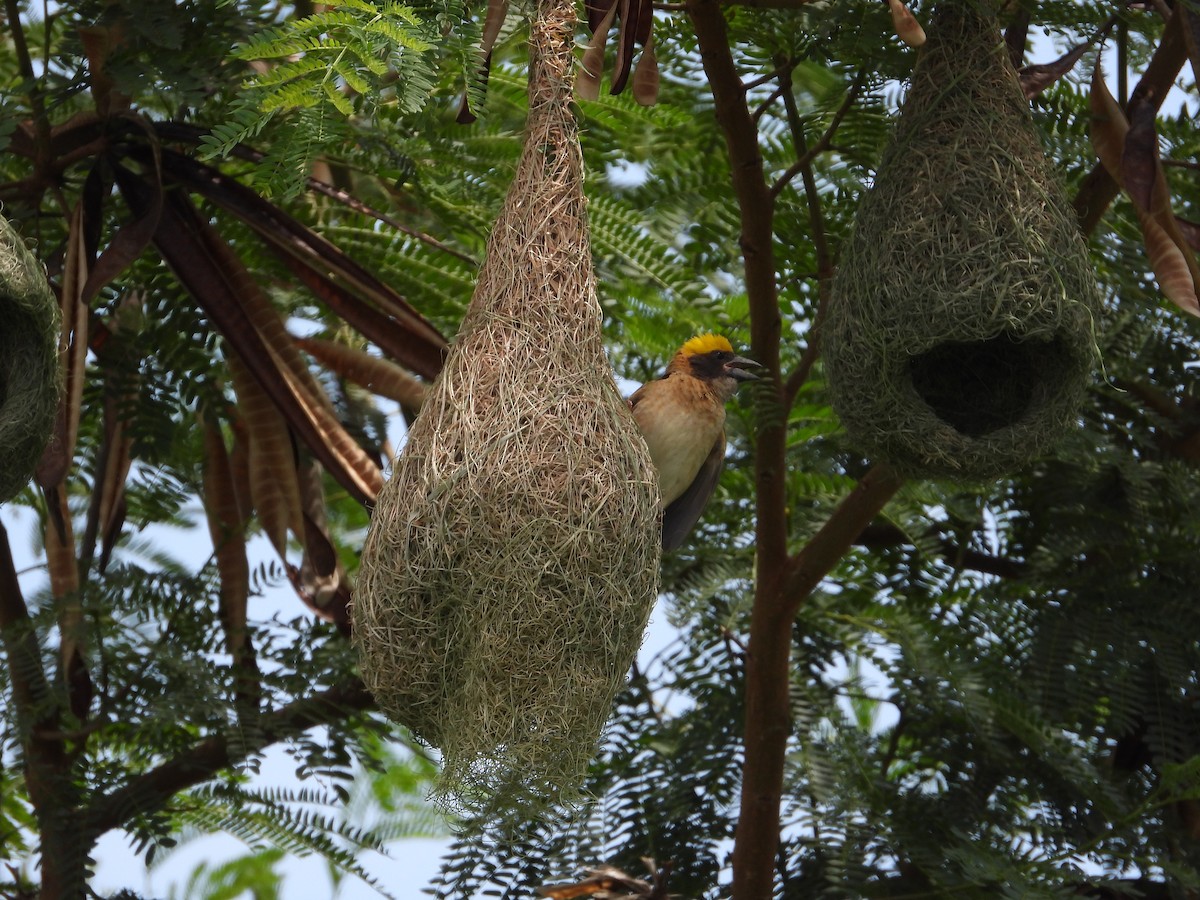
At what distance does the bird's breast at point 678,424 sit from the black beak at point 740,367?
7 centimetres

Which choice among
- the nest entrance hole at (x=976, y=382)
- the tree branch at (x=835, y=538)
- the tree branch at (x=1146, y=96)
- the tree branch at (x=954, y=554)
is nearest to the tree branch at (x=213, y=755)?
the tree branch at (x=835, y=538)

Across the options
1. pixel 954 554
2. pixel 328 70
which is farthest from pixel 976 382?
pixel 328 70

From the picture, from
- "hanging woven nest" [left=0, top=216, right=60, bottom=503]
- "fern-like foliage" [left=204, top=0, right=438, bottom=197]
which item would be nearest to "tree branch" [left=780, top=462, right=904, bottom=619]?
"fern-like foliage" [left=204, top=0, right=438, bottom=197]

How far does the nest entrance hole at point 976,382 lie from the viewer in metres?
3.14

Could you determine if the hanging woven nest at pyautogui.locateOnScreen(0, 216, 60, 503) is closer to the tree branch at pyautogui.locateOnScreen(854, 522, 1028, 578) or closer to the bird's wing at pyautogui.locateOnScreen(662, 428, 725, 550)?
the bird's wing at pyautogui.locateOnScreen(662, 428, 725, 550)

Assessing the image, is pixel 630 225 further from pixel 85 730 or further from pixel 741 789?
pixel 85 730

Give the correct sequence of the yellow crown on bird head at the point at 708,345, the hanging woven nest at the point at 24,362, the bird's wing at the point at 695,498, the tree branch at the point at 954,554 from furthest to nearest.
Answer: the tree branch at the point at 954,554
the bird's wing at the point at 695,498
the yellow crown on bird head at the point at 708,345
the hanging woven nest at the point at 24,362

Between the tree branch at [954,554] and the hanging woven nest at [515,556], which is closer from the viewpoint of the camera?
the hanging woven nest at [515,556]

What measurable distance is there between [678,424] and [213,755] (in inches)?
47.9

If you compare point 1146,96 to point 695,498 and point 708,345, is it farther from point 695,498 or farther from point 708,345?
point 695,498

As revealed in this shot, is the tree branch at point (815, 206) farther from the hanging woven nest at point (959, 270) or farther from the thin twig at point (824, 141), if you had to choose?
the hanging woven nest at point (959, 270)

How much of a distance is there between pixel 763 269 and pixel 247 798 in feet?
5.12

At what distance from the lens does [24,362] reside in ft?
9.15

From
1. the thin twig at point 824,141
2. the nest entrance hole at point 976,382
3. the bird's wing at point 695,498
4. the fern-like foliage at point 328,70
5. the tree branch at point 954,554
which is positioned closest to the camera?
the fern-like foliage at point 328,70
